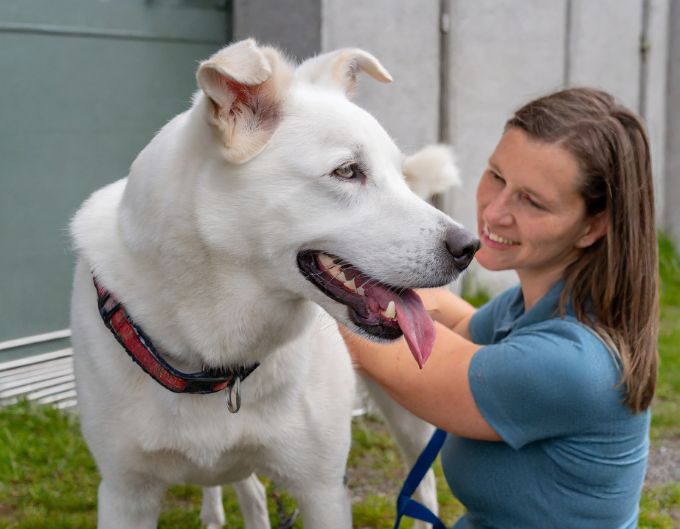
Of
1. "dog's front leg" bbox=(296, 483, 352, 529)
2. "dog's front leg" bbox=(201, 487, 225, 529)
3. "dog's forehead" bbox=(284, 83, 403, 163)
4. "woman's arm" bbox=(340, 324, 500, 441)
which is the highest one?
"dog's forehead" bbox=(284, 83, 403, 163)

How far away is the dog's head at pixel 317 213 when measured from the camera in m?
1.93

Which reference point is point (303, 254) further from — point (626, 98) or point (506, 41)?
point (626, 98)

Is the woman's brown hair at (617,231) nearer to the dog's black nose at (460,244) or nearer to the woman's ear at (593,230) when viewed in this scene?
the woman's ear at (593,230)

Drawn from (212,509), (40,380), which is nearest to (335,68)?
(212,509)

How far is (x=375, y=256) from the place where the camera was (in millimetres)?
1925

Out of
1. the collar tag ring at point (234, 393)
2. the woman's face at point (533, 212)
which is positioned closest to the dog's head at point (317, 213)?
the collar tag ring at point (234, 393)

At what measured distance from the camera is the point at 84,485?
355cm

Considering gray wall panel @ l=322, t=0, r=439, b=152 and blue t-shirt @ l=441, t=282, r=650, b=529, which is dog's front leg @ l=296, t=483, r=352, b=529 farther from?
gray wall panel @ l=322, t=0, r=439, b=152

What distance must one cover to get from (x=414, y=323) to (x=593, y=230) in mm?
689

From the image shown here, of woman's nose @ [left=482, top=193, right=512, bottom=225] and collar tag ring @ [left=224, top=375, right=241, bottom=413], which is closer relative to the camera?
collar tag ring @ [left=224, top=375, right=241, bottom=413]

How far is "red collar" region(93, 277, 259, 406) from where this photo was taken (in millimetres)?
2092

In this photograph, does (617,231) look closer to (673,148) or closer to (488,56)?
(488,56)

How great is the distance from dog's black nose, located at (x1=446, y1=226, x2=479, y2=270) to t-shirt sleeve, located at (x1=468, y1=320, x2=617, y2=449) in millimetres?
417

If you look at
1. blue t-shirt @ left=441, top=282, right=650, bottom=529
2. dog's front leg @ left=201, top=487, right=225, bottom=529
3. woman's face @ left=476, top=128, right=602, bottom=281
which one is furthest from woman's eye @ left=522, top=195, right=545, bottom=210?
dog's front leg @ left=201, top=487, right=225, bottom=529
